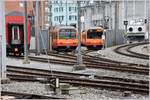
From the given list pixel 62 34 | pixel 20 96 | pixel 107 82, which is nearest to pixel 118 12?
pixel 62 34

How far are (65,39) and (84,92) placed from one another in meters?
23.1

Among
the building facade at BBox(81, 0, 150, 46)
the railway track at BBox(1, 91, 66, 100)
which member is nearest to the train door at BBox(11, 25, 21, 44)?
the railway track at BBox(1, 91, 66, 100)

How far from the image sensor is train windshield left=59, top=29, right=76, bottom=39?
34.5m

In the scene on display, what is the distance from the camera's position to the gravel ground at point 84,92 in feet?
34.8

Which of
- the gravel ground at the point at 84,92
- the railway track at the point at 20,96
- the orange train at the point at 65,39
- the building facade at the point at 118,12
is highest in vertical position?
the building facade at the point at 118,12

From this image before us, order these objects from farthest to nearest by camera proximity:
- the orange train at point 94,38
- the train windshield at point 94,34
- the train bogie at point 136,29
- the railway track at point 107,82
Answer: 1. the train bogie at point 136,29
2. the train windshield at point 94,34
3. the orange train at point 94,38
4. the railway track at point 107,82

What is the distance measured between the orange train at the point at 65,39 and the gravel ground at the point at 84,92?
20.6m

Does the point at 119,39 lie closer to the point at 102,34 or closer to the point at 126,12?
the point at 102,34

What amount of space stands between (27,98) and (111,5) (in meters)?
49.7

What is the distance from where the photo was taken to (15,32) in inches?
1073

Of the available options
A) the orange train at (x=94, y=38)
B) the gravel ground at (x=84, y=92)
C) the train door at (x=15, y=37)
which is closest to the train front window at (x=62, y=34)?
the orange train at (x=94, y=38)

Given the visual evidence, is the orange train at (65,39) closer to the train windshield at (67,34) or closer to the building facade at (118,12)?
the train windshield at (67,34)

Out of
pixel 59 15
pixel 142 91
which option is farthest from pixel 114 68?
pixel 59 15

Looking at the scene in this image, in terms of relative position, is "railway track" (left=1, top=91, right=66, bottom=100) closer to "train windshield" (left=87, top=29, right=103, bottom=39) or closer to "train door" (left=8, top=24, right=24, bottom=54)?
"train door" (left=8, top=24, right=24, bottom=54)
